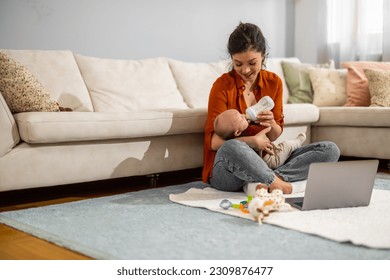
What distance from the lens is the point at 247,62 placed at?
7.33 ft

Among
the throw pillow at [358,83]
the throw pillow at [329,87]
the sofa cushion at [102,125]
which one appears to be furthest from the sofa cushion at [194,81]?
the throw pillow at [358,83]

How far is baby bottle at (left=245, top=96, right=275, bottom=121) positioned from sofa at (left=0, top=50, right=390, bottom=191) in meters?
0.51

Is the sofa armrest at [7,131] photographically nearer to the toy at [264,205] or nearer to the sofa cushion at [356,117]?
the toy at [264,205]

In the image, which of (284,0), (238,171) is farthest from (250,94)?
(284,0)

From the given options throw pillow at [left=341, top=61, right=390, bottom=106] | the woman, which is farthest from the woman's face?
throw pillow at [left=341, top=61, right=390, bottom=106]

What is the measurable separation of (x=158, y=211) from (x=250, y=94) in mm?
759

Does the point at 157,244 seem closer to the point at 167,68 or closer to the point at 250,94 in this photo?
the point at 250,94

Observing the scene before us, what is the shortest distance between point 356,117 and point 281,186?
127 cm

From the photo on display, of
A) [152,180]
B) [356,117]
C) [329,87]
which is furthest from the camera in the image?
[329,87]

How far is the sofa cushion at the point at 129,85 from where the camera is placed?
3053 mm

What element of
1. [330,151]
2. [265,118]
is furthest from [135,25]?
[330,151]

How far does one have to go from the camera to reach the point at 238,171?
7.18ft

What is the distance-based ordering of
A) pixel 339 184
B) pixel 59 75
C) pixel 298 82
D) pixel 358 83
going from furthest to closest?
pixel 298 82 → pixel 358 83 → pixel 59 75 → pixel 339 184

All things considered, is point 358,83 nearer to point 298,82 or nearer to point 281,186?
point 298,82
